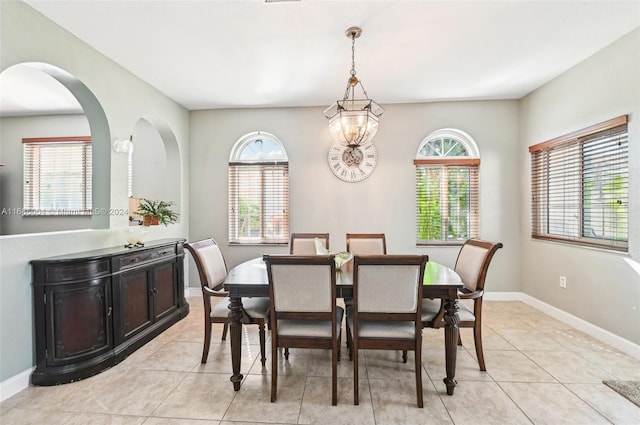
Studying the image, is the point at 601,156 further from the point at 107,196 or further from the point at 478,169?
the point at 107,196

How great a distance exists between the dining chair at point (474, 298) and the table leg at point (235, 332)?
1.30 metres

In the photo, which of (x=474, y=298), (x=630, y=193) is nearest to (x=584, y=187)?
(x=630, y=193)

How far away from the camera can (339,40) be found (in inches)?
96.1

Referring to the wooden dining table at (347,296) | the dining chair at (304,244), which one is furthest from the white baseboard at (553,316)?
the dining chair at (304,244)

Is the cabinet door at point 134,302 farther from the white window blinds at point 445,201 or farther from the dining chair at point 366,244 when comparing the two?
the white window blinds at point 445,201

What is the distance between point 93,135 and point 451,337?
3527 mm

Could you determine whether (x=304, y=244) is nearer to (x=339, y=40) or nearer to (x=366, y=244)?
(x=366, y=244)

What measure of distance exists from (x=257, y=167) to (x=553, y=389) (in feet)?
12.6

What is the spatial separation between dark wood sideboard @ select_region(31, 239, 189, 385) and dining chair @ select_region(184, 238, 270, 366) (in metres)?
0.69

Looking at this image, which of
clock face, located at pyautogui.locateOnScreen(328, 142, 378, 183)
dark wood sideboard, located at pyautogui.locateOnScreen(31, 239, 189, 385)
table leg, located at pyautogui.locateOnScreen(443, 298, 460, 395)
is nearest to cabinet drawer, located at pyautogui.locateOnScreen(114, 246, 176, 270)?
dark wood sideboard, located at pyautogui.locateOnScreen(31, 239, 189, 385)

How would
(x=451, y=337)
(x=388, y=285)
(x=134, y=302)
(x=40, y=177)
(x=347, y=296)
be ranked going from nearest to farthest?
(x=388, y=285), (x=451, y=337), (x=347, y=296), (x=134, y=302), (x=40, y=177)

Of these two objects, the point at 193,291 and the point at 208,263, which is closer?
the point at 208,263

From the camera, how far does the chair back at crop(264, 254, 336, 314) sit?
1721mm

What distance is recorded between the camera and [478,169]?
3.91m
